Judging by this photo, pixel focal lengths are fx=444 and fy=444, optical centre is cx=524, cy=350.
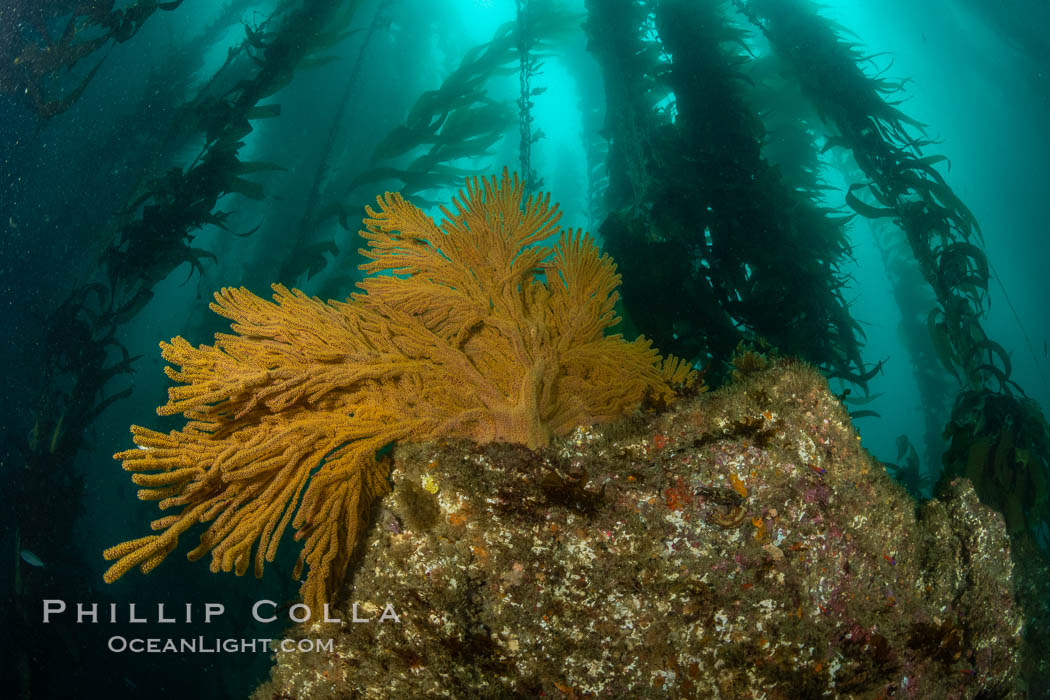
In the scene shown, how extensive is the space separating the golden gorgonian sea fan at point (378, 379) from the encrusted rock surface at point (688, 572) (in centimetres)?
20

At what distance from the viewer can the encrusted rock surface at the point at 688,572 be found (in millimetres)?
1567

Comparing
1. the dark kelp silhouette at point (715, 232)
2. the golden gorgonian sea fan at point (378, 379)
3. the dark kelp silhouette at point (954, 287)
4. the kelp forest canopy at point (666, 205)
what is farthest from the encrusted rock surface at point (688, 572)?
the dark kelp silhouette at point (715, 232)

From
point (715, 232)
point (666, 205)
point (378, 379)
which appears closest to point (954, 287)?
point (715, 232)

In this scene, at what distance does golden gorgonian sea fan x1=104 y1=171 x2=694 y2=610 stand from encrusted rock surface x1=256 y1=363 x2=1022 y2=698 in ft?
0.65

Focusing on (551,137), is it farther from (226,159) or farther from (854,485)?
(854,485)

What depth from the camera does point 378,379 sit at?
78.0 inches

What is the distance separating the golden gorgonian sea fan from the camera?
1646mm

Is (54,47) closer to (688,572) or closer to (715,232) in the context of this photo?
(715,232)

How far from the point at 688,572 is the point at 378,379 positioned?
1.46m

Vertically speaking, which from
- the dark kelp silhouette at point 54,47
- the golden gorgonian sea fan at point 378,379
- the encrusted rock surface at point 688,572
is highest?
the dark kelp silhouette at point 54,47

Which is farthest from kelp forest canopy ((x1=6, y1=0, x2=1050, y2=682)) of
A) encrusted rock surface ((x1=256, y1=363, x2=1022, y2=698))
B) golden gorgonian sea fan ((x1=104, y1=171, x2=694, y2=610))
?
golden gorgonian sea fan ((x1=104, y1=171, x2=694, y2=610))

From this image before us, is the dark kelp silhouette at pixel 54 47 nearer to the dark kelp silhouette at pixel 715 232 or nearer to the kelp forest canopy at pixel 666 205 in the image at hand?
the kelp forest canopy at pixel 666 205

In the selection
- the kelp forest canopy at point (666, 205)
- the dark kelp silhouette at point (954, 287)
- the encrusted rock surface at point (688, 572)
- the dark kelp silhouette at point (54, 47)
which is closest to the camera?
the encrusted rock surface at point (688, 572)

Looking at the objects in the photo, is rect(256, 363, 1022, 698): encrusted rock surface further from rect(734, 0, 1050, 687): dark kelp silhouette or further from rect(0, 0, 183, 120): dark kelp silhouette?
rect(0, 0, 183, 120): dark kelp silhouette
